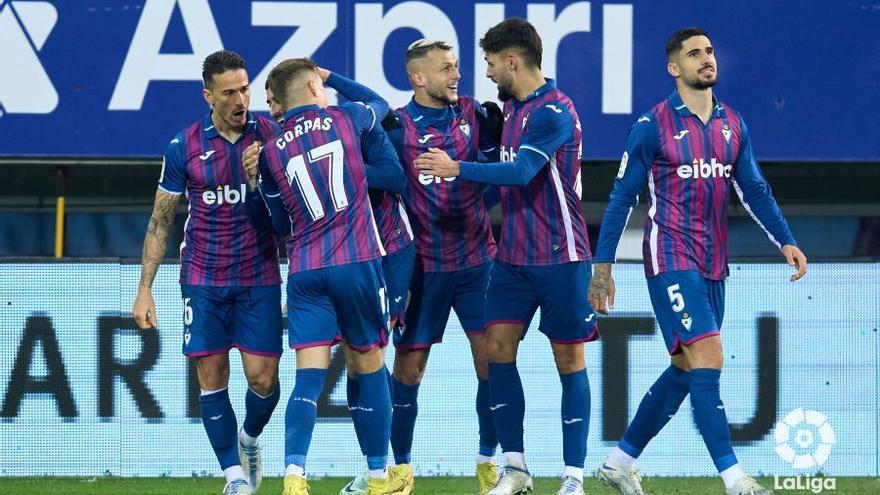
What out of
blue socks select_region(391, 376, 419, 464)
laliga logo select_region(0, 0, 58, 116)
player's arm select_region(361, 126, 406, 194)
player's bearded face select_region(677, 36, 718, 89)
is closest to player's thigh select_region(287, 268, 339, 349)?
player's arm select_region(361, 126, 406, 194)

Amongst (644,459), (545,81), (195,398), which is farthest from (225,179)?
(644,459)

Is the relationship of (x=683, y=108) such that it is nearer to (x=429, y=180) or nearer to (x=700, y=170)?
(x=700, y=170)

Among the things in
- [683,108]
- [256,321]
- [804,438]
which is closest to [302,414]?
[256,321]

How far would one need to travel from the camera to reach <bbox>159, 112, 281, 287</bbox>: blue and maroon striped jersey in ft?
22.4

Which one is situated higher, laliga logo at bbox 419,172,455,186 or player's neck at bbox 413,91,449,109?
player's neck at bbox 413,91,449,109

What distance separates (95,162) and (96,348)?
1902 mm

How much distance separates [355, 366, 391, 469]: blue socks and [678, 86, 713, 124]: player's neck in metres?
1.84

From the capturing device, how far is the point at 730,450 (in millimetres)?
6469

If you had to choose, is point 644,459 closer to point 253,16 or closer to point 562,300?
point 562,300

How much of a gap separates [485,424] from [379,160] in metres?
1.52

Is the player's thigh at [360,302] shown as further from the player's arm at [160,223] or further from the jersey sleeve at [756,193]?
the jersey sleeve at [756,193]

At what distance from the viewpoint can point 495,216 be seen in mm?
10352

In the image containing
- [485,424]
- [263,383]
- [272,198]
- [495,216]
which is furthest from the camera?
[495,216]

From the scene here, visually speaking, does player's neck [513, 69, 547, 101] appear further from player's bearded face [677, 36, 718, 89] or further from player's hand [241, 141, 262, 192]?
player's hand [241, 141, 262, 192]
